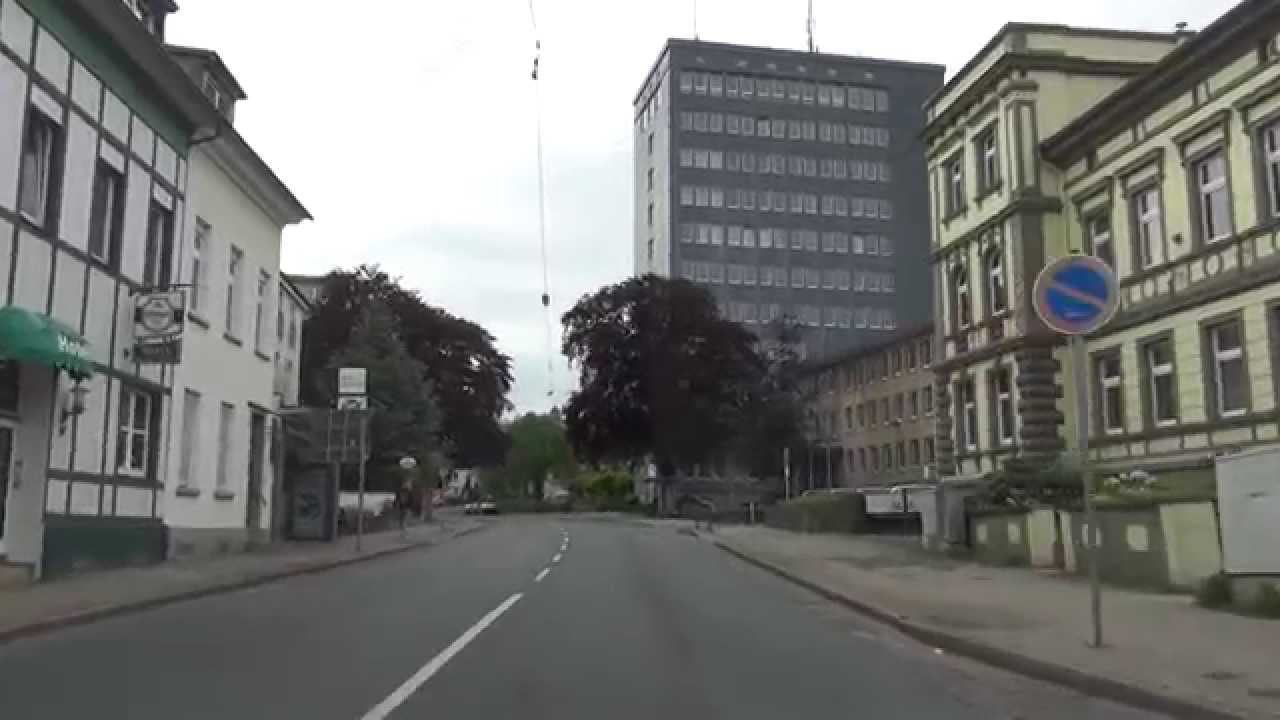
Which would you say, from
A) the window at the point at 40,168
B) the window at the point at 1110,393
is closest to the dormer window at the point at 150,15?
the window at the point at 40,168

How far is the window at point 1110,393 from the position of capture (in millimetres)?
30703

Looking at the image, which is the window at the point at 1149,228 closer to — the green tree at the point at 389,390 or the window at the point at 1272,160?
the window at the point at 1272,160

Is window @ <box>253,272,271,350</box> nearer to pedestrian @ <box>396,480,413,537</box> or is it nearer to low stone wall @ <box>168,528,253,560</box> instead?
low stone wall @ <box>168,528,253,560</box>

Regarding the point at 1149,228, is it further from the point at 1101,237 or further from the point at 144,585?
the point at 144,585

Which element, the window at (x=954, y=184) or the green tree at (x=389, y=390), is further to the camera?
the green tree at (x=389, y=390)

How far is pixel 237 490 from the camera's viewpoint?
29.2 meters

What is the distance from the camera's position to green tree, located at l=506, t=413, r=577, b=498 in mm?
116562

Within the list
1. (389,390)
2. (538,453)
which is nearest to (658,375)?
(389,390)

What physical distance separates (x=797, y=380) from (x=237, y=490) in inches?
2301

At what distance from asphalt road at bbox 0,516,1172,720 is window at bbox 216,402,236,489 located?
9.72 meters

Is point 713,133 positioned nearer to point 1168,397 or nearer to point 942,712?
point 1168,397

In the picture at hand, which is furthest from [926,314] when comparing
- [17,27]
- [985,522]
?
[17,27]

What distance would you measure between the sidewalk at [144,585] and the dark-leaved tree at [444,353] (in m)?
29.8

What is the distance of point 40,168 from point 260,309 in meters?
13.1
